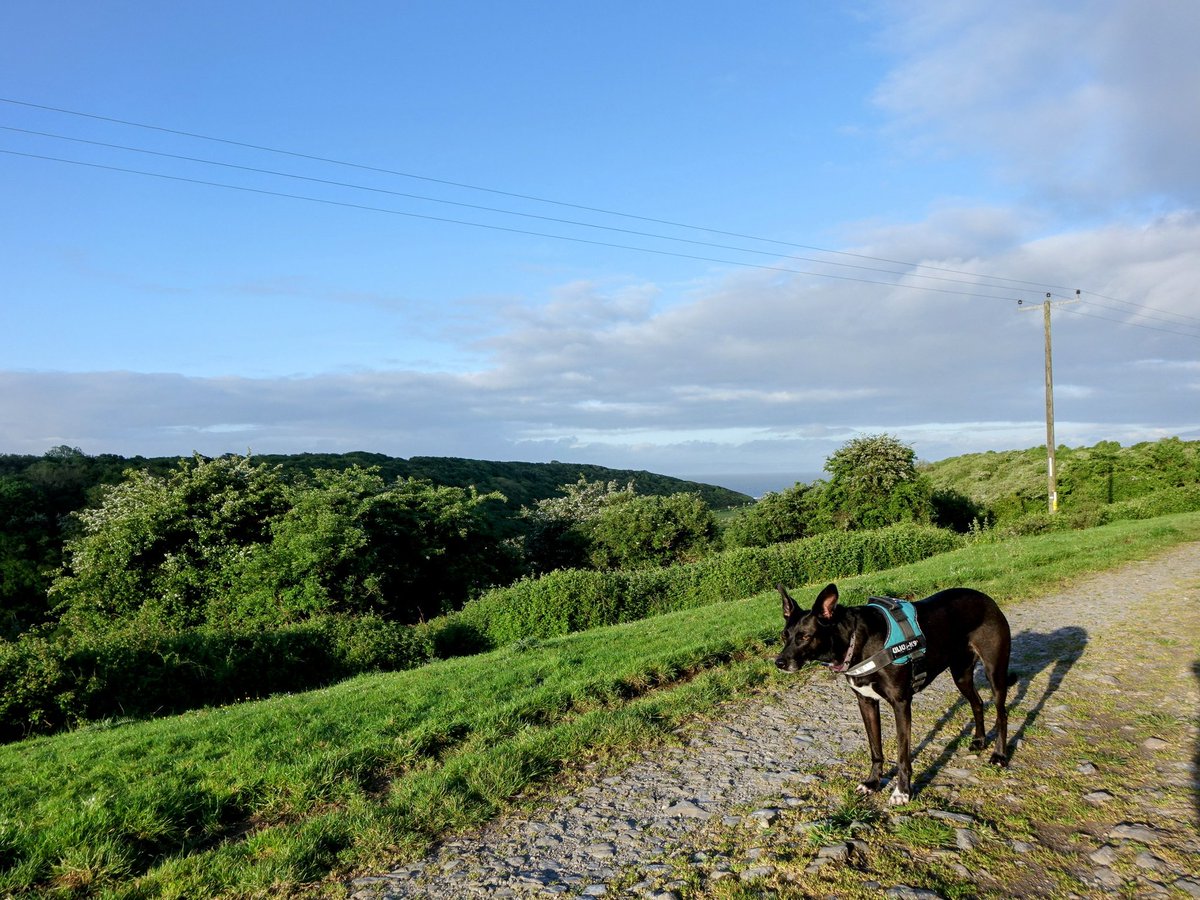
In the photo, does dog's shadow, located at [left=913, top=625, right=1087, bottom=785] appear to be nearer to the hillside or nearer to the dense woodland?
the dense woodland

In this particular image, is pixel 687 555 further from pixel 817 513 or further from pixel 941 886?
pixel 941 886

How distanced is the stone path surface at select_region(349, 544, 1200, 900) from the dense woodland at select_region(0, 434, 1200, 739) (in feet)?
31.0

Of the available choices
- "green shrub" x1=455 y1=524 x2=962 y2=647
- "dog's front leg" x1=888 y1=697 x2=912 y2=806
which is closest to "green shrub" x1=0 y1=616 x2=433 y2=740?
"green shrub" x1=455 y1=524 x2=962 y2=647

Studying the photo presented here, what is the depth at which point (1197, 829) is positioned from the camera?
4078mm

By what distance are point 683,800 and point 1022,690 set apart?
4.14 meters

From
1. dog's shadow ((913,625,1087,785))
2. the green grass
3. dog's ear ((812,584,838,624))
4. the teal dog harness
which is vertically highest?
dog's ear ((812,584,838,624))

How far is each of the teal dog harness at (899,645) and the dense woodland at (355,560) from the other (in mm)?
11388

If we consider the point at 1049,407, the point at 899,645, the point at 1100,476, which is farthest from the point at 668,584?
the point at 1100,476

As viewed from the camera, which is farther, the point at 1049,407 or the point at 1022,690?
the point at 1049,407

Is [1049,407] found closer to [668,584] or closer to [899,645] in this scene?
[668,584]

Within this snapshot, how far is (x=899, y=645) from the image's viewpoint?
4703mm

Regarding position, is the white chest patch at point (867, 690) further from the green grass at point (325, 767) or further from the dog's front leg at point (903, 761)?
the green grass at point (325, 767)

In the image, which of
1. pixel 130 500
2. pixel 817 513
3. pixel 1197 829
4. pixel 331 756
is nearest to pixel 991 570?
pixel 1197 829

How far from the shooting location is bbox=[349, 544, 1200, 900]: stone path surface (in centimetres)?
385
